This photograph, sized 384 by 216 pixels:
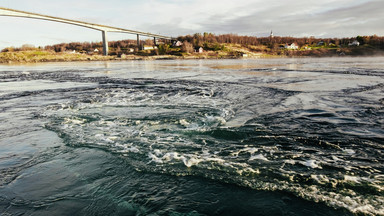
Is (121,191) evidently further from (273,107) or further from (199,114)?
(273,107)

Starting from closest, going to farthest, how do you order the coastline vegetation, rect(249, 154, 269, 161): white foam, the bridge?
rect(249, 154, 269, 161): white foam < the bridge < the coastline vegetation

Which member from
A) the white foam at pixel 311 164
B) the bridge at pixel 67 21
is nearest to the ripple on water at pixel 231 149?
the white foam at pixel 311 164

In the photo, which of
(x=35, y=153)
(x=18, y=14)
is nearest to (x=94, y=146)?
(x=35, y=153)

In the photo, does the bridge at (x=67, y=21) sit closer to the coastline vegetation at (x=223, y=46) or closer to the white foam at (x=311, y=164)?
the coastline vegetation at (x=223, y=46)

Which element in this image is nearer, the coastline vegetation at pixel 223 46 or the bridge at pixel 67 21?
the bridge at pixel 67 21

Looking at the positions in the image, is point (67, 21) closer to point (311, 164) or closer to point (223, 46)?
point (223, 46)

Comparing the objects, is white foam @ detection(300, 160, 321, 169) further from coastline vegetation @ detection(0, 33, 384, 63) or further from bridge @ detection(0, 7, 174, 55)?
coastline vegetation @ detection(0, 33, 384, 63)

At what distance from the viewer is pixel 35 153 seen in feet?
17.7

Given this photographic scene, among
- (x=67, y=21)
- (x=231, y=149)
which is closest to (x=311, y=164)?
(x=231, y=149)

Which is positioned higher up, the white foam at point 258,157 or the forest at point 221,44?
the forest at point 221,44

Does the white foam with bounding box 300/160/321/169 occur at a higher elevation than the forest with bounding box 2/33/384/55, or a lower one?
lower

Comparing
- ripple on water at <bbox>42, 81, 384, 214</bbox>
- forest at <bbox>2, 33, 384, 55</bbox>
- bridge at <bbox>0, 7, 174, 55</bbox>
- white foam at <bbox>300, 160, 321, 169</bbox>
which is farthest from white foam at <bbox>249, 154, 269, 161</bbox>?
forest at <bbox>2, 33, 384, 55</bbox>

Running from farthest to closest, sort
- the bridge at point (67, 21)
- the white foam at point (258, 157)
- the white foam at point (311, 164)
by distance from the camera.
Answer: the bridge at point (67, 21) → the white foam at point (258, 157) → the white foam at point (311, 164)

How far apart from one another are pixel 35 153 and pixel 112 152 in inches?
68.2
